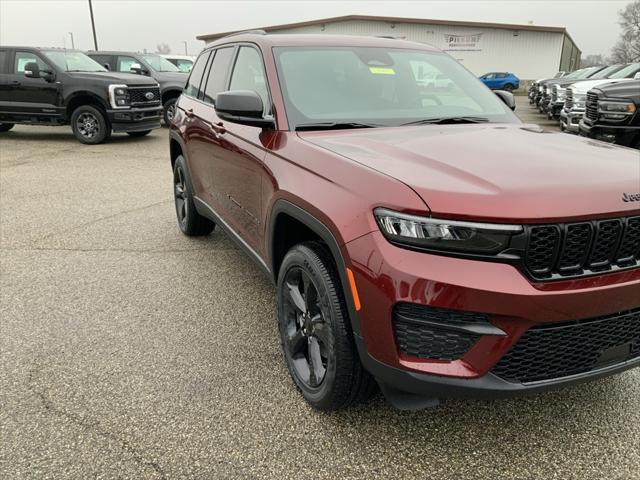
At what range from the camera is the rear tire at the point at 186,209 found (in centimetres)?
497

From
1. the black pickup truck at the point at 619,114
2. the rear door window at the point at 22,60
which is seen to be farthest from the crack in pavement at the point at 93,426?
the rear door window at the point at 22,60

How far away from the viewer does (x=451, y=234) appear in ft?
6.21

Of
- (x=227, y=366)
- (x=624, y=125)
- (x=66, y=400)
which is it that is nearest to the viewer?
(x=66, y=400)

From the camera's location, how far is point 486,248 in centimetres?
188

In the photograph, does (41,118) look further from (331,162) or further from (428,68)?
(331,162)

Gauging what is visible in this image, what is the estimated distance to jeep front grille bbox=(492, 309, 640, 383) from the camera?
194cm

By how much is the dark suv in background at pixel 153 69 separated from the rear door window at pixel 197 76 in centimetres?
908

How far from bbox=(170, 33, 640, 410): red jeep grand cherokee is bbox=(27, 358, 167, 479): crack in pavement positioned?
776mm

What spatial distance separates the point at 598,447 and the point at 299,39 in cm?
287

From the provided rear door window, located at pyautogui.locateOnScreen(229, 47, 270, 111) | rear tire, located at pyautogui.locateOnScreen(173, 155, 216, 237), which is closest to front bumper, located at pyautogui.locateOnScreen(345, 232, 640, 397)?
rear door window, located at pyautogui.locateOnScreen(229, 47, 270, 111)

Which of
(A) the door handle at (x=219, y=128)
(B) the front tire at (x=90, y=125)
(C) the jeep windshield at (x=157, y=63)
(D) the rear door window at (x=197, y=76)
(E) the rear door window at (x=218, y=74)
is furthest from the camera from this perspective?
(C) the jeep windshield at (x=157, y=63)

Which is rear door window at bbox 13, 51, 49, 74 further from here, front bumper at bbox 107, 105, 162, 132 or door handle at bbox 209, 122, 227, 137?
door handle at bbox 209, 122, 227, 137

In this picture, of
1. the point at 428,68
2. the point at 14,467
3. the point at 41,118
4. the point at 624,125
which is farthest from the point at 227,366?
the point at 41,118

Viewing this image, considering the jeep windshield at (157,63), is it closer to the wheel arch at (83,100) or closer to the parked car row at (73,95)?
A: the parked car row at (73,95)
